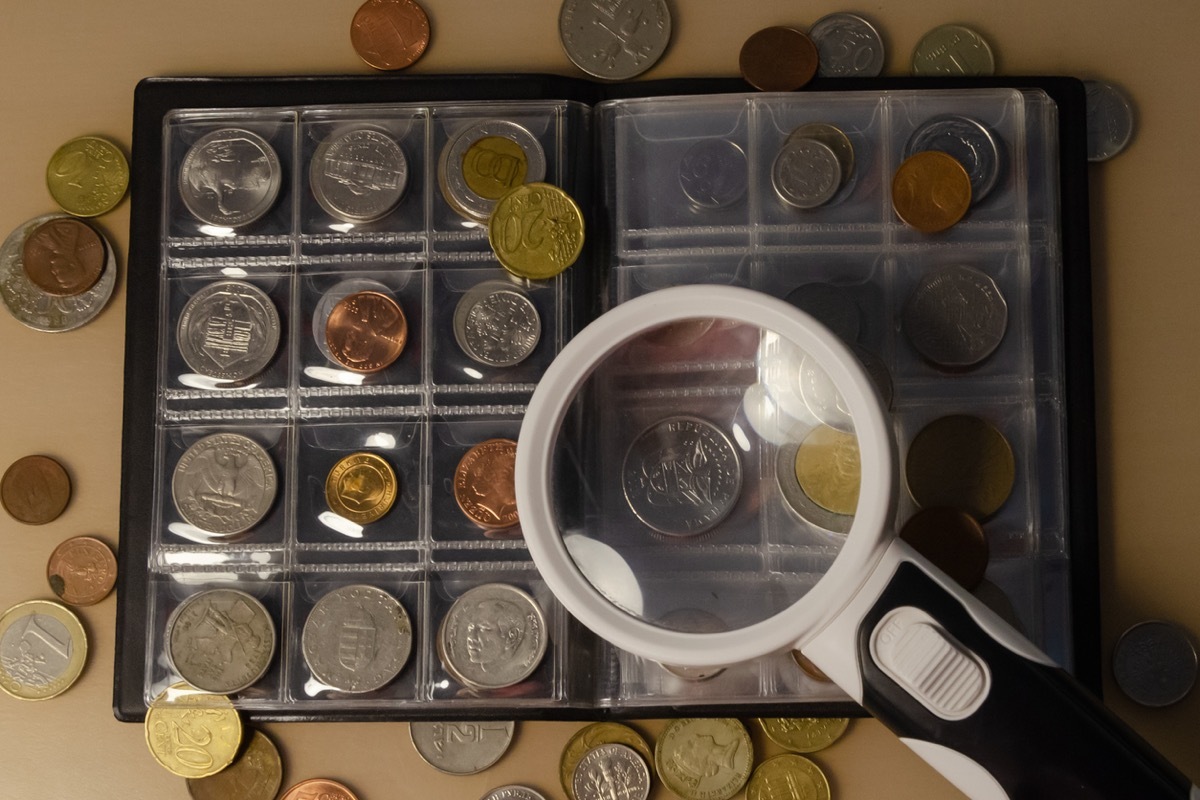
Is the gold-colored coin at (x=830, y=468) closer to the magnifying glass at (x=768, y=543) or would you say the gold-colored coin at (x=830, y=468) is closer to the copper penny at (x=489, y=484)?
the magnifying glass at (x=768, y=543)

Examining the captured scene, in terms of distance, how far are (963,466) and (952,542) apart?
5 centimetres

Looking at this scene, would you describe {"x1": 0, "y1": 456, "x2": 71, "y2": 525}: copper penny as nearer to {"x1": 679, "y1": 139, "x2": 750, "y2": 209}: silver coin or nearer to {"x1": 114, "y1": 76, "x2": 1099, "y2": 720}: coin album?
{"x1": 114, "y1": 76, "x2": 1099, "y2": 720}: coin album

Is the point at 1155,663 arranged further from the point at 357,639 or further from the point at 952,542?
the point at 357,639

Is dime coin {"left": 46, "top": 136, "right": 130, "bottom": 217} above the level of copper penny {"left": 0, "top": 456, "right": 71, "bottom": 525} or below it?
above

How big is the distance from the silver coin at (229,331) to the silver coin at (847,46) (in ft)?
1.46

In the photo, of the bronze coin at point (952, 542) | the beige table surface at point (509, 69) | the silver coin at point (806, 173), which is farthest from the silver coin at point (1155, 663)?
the silver coin at point (806, 173)

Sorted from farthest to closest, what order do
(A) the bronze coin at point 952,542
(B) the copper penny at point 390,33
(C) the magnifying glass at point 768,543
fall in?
(B) the copper penny at point 390,33 < (A) the bronze coin at point 952,542 < (C) the magnifying glass at point 768,543

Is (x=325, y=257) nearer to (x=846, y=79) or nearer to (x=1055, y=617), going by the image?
(x=846, y=79)

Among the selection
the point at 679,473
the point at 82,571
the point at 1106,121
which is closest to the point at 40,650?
the point at 82,571

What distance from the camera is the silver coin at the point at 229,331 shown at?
0.66 metres

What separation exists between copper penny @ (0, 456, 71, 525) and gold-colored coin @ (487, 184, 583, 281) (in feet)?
1.26

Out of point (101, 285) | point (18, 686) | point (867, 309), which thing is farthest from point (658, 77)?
point (18, 686)

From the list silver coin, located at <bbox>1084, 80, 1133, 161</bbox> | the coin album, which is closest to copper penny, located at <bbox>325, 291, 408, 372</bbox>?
the coin album

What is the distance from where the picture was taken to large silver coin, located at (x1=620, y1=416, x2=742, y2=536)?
53 centimetres
